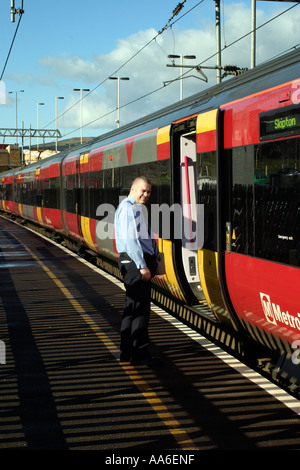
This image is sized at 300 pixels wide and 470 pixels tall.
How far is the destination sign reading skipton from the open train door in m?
2.51

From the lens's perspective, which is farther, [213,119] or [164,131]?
[164,131]

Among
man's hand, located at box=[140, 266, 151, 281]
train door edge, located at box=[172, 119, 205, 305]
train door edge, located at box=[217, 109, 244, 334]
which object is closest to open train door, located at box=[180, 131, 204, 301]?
train door edge, located at box=[172, 119, 205, 305]

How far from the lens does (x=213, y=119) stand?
7312mm

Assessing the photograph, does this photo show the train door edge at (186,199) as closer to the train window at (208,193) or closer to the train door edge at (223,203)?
the train window at (208,193)

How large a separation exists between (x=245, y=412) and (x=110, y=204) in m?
9.21

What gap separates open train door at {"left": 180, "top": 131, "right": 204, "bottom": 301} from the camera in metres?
8.65

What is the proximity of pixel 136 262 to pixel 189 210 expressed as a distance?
93.8 inches

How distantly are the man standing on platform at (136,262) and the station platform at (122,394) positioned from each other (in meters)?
0.29

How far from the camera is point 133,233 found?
6617 mm

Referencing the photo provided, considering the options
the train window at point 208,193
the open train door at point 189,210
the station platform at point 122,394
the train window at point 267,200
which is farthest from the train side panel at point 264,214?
the open train door at point 189,210

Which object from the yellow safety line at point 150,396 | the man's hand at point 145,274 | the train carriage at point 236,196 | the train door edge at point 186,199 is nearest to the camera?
the yellow safety line at point 150,396

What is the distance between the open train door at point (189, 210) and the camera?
8.65 metres

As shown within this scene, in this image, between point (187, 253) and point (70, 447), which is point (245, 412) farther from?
point (187, 253)

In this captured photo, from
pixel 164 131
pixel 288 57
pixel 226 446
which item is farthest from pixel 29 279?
pixel 226 446
